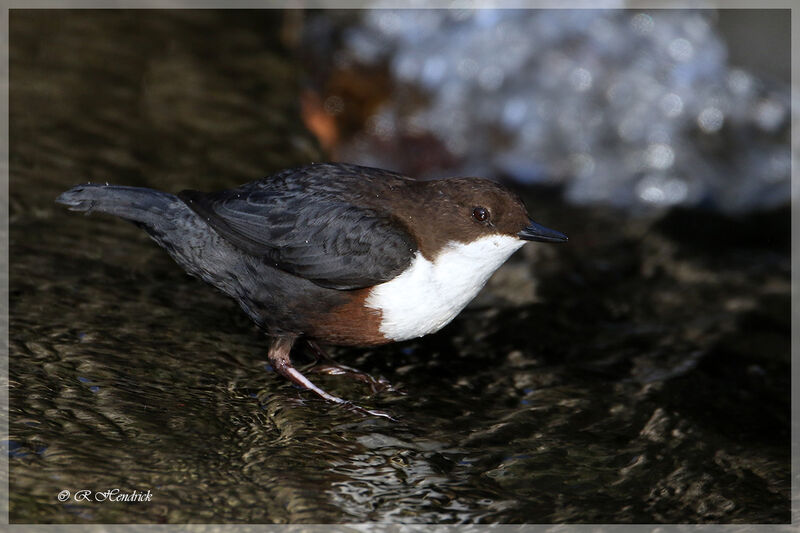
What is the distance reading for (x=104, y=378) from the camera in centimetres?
331

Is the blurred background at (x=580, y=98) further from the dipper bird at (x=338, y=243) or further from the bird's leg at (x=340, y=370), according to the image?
the dipper bird at (x=338, y=243)

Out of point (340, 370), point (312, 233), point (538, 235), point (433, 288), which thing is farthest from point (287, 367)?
point (538, 235)

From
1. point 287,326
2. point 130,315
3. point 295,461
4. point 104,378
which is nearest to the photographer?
point 295,461

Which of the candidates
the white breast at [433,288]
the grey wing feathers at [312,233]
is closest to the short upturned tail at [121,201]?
the grey wing feathers at [312,233]

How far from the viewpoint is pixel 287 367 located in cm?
356

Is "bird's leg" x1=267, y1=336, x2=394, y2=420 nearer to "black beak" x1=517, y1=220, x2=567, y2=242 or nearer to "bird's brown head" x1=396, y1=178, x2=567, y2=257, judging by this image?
"bird's brown head" x1=396, y1=178, x2=567, y2=257

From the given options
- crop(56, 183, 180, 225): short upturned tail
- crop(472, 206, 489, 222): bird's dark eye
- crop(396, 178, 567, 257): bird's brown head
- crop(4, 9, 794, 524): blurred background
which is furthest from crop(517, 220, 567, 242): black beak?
crop(56, 183, 180, 225): short upturned tail

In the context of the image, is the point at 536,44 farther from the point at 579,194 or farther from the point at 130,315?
the point at 130,315

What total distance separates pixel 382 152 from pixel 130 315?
10.3 feet

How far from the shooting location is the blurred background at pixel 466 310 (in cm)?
301

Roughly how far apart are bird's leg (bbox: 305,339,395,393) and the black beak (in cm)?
81

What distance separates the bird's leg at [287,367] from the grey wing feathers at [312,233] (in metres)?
0.30

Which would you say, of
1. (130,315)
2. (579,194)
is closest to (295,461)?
(130,315)

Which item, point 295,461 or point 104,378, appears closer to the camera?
point 295,461
